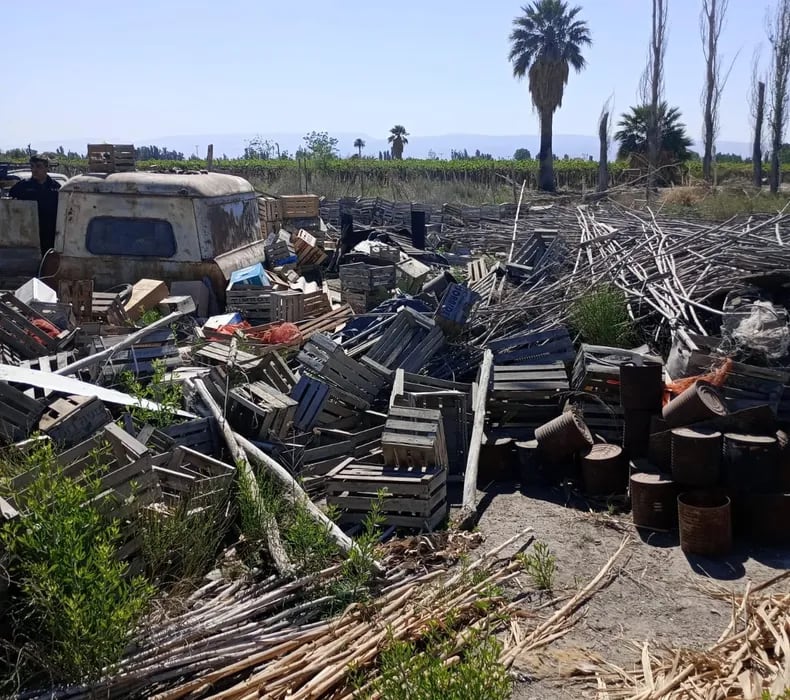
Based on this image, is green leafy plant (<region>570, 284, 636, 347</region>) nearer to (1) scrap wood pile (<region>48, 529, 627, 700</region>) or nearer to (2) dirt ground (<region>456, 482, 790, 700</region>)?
(2) dirt ground (<region>456, 482, 790, 700</region>)

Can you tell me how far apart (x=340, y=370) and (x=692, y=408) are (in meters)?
3.14

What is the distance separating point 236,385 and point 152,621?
3.02m

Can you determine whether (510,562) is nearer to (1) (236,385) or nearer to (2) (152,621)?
(2) (152,621)

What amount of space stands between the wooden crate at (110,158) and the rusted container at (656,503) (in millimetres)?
8647

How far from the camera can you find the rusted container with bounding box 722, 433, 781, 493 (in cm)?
580

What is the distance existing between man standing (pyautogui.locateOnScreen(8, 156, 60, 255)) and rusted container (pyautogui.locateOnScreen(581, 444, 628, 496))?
27.0 ft

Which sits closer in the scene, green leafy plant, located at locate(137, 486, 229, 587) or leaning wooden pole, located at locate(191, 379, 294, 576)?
green leafy plant, located at locate(137, 486, 229, 587)

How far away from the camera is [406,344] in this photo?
819 centimetres

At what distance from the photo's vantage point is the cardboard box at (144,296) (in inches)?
353

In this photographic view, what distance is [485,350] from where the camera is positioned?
8445 millimetres

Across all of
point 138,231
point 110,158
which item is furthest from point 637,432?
point 110,158

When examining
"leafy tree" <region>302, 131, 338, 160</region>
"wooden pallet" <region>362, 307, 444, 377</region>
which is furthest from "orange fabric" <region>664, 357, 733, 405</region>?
"leafy tree" <region>302, 131, 338, 160</region>

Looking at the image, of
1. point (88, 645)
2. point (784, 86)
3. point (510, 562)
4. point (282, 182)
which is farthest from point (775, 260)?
point (784, 86)

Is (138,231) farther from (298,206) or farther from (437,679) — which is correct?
(437,679)
